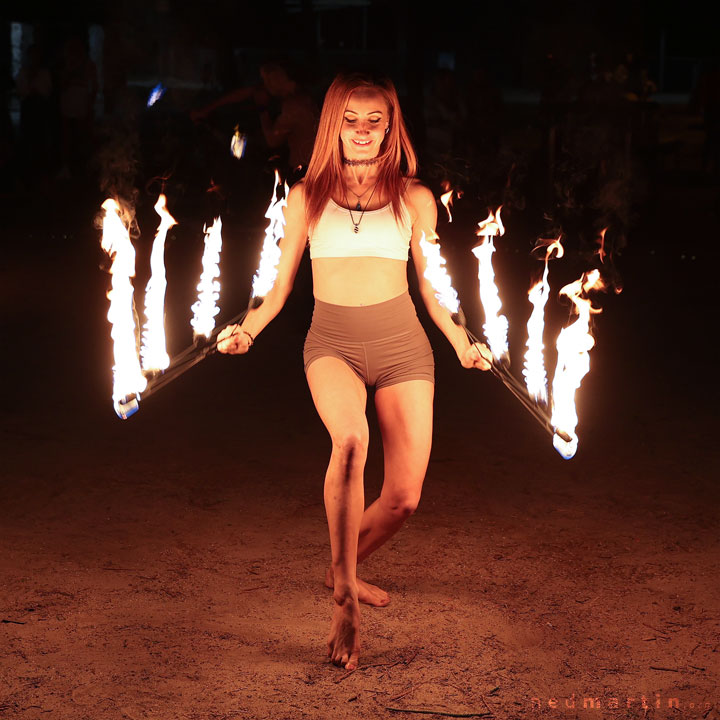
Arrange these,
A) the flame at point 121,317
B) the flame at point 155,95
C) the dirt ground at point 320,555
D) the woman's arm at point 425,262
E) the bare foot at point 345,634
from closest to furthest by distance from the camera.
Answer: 1. the dirt ground at point 320,555
2. the bare foot at point 345,634
3. the flame at point 121,317
4. the woman's arm at point 425,262
5. the flame at point 155,95

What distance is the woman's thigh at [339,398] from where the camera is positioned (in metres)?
4.54

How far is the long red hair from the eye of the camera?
4.81 m

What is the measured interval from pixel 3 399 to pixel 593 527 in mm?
4335

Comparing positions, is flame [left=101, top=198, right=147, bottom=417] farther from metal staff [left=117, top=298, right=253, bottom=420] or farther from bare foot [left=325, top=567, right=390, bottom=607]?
bare foot [left=325, top=567, right=390, bottom=607]

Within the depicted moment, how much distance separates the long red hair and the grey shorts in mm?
388

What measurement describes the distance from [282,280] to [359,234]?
1.33 feet

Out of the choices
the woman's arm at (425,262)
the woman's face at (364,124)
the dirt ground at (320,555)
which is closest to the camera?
the dirt ground at (320,555)

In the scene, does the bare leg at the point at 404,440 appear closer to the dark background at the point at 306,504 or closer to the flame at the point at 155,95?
the dark background at the point at 306,504

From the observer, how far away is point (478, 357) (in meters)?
4.84

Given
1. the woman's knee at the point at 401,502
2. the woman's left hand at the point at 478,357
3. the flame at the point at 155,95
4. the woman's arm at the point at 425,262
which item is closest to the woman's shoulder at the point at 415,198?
the woman's arm at the point at 425,262

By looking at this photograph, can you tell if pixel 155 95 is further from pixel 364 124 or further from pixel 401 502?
pixel 401 502

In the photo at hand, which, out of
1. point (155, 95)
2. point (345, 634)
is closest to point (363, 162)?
point (345, 634)

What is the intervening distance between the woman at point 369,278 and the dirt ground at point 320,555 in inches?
21.2

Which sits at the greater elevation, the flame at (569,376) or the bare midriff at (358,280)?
the bare midriff at (358,280)
